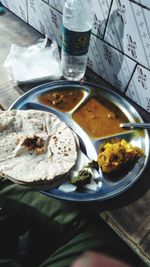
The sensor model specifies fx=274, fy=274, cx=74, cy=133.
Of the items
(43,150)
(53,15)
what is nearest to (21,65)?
(53,15)

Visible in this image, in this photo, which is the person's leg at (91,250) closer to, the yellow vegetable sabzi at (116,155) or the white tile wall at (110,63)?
the yellow vegetable sabzi at (116,155)

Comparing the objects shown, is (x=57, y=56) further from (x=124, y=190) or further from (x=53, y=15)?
(x=124, y=190)

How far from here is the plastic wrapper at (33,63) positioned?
1.50 m

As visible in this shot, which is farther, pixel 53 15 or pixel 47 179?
pixel 53 15

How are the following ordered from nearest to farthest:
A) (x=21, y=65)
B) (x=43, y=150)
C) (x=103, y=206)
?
(x=103, y=206)
(x=43, y=150)
(x=21, y=65)

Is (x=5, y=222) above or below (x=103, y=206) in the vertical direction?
below

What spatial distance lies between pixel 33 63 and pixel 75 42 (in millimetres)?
344

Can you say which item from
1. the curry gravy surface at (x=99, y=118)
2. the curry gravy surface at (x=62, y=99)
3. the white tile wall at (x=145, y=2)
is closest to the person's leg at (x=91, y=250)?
the curry gravy surface at (x=99, y=118)

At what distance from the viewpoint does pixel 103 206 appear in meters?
1.06

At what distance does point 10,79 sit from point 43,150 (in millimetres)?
523

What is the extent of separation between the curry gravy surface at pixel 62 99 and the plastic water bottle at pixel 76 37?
13cm

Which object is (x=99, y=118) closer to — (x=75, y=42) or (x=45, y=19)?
(x=75, y=42)

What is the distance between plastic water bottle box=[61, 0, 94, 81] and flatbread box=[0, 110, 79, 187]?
369 millimetres

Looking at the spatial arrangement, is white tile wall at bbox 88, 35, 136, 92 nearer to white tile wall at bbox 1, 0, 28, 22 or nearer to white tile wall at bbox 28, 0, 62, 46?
white tile wall at bbox 28, 0, 62, 46
